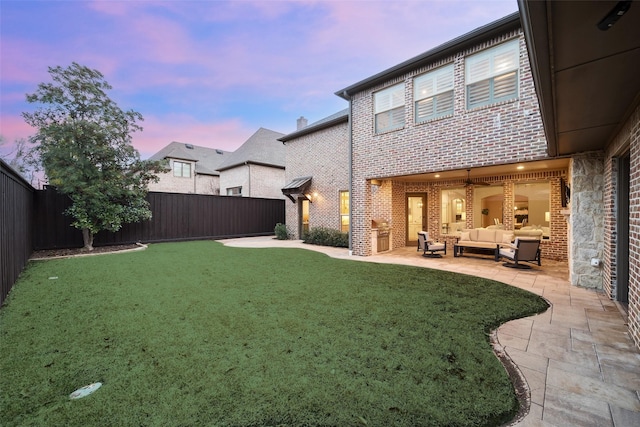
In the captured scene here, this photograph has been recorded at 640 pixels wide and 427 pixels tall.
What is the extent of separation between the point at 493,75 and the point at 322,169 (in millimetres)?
7403

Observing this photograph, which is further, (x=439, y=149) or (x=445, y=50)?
(x=439, y=149)

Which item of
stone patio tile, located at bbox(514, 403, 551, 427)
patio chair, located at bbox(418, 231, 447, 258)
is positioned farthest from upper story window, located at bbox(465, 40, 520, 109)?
stone patio tile, located at bbox(514, 403, 551, 427)

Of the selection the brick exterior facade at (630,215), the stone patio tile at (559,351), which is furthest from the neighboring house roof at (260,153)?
the stone patio tile at (559,351)

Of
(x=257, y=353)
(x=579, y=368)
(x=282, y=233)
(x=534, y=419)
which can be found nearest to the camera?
(x=534, y=419)

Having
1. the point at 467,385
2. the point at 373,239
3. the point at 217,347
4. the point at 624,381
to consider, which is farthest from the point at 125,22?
the point at 624,381

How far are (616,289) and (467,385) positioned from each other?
171 inches

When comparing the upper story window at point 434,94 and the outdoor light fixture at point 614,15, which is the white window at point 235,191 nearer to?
the upper story window at point 434,94

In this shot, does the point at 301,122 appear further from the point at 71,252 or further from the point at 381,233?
the point at 71,252

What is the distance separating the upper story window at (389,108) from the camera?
8.05 meters

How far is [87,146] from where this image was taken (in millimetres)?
9023

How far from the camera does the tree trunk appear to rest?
9.72 metres

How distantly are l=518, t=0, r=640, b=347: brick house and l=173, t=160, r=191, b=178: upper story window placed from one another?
72.9 feet

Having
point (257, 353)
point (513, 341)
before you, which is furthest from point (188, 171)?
point (513, 341)

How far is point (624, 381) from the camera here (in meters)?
2.20
